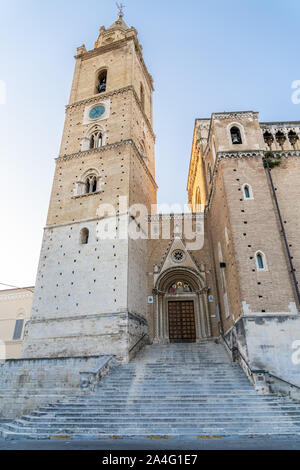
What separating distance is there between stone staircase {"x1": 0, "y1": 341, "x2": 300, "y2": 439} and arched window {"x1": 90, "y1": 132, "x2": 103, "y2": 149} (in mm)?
15290

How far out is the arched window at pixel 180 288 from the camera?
17906mm

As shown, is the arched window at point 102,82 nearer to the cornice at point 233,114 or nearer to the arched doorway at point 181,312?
the cornice at point 233,114

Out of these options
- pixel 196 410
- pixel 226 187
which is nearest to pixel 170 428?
pixel 196 410

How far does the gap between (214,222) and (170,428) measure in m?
12.1

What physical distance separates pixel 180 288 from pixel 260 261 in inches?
261

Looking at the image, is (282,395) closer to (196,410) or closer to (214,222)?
(196,410)

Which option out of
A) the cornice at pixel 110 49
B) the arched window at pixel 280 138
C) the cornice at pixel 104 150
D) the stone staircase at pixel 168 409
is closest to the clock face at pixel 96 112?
the cornice at pixel 104 150

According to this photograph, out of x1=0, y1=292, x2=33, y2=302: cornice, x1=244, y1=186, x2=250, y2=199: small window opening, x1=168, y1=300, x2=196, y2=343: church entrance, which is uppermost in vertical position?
x1=0, y1=292, x2=33, y2=302: cornice

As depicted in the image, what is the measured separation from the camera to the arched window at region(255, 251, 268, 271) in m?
12.2

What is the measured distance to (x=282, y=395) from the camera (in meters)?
9.41

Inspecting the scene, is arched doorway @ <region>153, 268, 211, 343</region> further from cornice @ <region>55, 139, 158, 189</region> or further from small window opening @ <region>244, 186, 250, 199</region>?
cornice @ <region>55, 139, 158, 189</region>

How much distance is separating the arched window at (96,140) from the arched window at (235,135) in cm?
948

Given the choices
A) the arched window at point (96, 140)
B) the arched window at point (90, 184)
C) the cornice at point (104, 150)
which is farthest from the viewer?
the arched window at point (96, 140)

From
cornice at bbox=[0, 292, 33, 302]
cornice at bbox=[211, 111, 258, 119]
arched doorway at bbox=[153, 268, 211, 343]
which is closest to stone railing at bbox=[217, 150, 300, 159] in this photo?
cornice at bbox=[211, 111, 258, 119]
